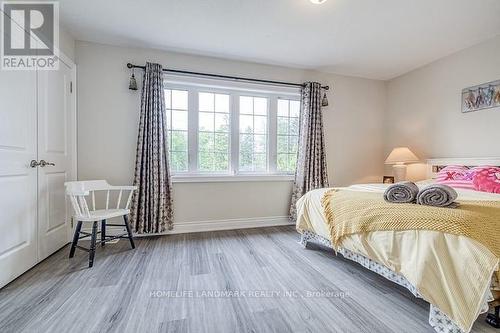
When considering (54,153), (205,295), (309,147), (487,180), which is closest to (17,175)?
(54,153)

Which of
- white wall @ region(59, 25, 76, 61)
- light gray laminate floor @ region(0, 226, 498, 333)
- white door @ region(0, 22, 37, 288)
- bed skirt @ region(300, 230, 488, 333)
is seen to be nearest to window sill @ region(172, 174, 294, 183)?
light gray laminate floor @ region(0, 226, 498, 333)

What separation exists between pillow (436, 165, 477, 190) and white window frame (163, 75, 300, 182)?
1.85 metres

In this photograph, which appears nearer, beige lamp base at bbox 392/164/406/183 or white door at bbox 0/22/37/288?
white door at bbox 0/22/37/288

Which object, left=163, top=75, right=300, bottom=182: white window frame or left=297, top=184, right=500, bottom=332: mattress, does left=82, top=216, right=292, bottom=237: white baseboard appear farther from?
left=297, top=184, right=500, bottom=332: mattress

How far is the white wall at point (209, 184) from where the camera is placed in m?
2.81

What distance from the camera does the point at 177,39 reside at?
2766mm

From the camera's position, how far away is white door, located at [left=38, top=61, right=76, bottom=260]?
7.09 feet

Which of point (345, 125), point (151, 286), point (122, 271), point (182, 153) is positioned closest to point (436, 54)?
point (345, 125)

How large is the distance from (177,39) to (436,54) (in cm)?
338

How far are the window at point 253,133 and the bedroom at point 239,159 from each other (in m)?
0.02

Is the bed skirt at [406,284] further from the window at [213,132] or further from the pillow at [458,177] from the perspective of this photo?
the window at [213,132]

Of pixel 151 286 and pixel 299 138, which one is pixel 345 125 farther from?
pixel 151 286

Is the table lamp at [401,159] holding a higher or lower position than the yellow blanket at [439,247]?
higher

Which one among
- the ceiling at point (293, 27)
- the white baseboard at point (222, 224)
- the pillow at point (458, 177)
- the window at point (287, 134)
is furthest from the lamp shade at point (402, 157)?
the white baseboard at point (222, 224)
